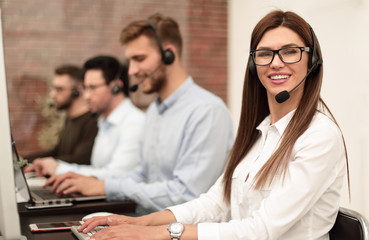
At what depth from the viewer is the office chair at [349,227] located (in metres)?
1.25

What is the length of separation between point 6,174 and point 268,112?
3.01ft

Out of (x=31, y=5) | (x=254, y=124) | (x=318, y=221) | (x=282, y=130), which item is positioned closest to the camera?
(x=318, y=221)

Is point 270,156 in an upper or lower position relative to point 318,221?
upper

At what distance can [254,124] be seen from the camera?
64.0 inches

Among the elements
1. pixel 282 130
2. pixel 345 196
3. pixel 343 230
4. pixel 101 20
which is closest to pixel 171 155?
pixel 282 130

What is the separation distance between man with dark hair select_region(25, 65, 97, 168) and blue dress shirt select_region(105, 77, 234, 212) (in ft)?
3.95

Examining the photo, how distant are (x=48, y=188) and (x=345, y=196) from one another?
6.80 ft

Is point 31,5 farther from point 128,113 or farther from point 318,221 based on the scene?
point 318,221

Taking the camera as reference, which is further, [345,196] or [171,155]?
[345,196]

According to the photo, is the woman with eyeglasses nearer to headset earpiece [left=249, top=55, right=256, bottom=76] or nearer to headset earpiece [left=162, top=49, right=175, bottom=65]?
headset earpiece [left=249, top=55, right=256, bottom=76]

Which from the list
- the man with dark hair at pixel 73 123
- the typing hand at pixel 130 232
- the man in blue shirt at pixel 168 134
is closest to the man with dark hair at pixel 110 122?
the man with dark hair at pixel 73 123

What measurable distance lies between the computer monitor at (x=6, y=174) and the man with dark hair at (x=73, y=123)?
Answer: 2.45m

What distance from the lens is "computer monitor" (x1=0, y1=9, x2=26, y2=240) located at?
3.51 feet

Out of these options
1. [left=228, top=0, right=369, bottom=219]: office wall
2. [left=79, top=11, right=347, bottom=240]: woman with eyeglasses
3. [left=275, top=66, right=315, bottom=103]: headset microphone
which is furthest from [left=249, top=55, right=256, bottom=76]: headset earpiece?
[left=228, top=0, right=369, bottom=219]: office wall
